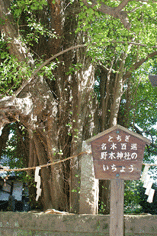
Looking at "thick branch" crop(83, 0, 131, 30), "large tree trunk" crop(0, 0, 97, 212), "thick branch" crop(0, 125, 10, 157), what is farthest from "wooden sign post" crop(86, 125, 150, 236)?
"thick branch" crop(0, 125, 10, 157)

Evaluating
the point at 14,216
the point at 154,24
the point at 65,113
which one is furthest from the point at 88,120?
the point at 154,24

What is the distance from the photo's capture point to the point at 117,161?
3.66 meters

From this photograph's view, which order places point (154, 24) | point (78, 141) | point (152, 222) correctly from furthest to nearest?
point (154, 24) < point (78, 141) < point (152, 222)

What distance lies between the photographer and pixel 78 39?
7.24 metres

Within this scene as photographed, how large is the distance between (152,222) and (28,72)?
3561 millimetres

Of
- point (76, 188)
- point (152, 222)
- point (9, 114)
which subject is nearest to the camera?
point (152, 222)

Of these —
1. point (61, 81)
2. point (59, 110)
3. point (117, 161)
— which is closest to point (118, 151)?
point (117, 161)

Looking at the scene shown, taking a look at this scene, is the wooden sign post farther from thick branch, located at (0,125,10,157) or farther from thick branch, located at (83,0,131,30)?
thick branch, located at (0,125,10,157)

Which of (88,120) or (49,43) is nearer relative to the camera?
(88,120)

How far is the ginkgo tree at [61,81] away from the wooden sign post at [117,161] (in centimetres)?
231

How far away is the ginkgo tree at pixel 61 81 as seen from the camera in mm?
5883

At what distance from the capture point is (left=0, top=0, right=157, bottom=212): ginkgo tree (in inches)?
232

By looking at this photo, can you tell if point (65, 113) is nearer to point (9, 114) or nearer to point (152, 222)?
point (9, 114)

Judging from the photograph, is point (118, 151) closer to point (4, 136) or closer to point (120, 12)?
point (120, 12)
